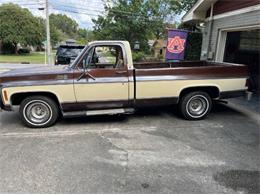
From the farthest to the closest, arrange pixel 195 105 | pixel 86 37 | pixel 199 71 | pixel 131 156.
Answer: pixel 86 37
pixel 195 105
pixel 199 71
pixel 131 156

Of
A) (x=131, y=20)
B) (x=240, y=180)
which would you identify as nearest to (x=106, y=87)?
(x=240, y=180)

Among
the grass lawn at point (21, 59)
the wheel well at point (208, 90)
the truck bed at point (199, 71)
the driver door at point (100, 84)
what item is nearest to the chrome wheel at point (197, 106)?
the wheel well at point (208, 90)

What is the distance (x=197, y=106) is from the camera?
6066 mm

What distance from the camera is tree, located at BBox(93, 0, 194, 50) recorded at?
29.0m

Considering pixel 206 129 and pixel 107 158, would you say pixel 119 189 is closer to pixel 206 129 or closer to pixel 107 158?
pixel 107 158

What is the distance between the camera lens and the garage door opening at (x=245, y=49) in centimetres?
1069

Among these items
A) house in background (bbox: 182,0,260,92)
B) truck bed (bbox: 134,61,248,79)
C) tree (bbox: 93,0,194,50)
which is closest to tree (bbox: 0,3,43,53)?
tree (bbox: 93,0,194,50)

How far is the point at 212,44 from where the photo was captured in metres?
9.95

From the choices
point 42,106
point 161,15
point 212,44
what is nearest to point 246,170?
point 42,106

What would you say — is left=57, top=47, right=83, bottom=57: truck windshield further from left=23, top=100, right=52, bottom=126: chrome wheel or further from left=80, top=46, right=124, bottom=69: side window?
left=23, top=100, right=52, bottom=126: chrome wheel

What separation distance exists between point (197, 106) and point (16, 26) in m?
43.2

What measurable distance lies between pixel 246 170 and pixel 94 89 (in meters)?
3.29

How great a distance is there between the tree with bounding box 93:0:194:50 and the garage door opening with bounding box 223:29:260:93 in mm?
18385

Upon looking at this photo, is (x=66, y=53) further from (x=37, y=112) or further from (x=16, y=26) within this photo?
(x=16, y=26)
